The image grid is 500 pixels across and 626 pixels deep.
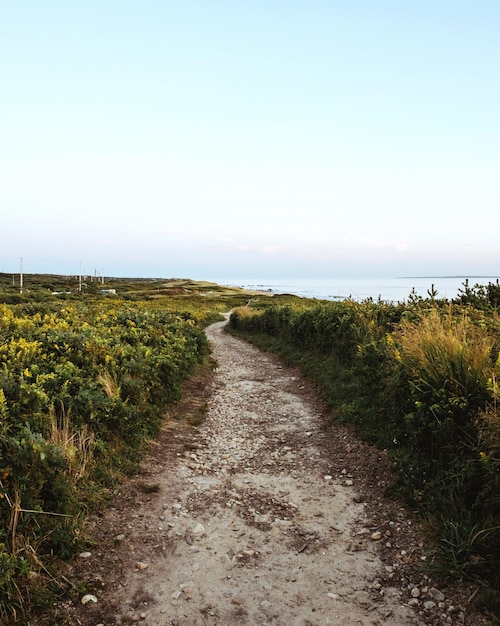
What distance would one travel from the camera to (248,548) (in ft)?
14.7

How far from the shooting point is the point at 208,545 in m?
4.50

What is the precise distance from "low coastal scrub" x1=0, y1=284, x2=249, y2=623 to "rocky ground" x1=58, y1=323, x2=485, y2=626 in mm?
285

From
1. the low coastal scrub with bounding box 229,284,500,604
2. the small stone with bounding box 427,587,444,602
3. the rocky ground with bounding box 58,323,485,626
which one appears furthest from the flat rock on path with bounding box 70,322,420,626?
the low coastal scrub with bounding box 229,284,500,604

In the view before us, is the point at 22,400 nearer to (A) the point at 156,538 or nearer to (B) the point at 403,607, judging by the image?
(A) the point at 156,538

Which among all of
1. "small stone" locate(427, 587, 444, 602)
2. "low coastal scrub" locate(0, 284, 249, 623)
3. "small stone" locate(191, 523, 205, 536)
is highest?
"low coastal scrub" locate(0, 284, 249, 623)

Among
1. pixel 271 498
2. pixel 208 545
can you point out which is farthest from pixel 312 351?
pixel 208 545

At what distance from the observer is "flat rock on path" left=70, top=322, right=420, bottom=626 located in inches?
141

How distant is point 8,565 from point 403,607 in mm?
3145

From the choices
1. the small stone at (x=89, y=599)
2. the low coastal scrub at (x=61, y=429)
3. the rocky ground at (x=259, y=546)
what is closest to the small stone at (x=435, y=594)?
the rocky ground at (x=259, y=546)

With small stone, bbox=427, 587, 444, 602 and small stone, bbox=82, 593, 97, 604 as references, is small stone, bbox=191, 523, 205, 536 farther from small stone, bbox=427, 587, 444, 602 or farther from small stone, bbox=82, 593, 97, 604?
small stone, bbox=427, 587, 444, 602

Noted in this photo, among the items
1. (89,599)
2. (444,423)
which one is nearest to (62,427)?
Result: (89,599)

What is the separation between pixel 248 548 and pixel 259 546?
118 mm

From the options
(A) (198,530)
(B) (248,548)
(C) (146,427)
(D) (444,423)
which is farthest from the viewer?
(C) (146,427)

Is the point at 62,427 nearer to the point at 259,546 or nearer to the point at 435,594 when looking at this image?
the point at 259,546
